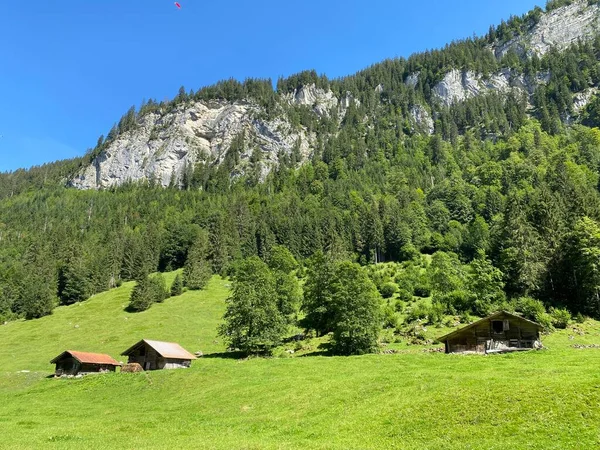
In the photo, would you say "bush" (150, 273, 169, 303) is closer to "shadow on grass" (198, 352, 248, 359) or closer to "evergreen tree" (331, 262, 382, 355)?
"shadow on grass" (198, 352, 248, 359)

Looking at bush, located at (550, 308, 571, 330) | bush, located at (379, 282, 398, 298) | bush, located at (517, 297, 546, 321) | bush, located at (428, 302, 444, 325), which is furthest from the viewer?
bush, located at (379, 282, 398, 298)

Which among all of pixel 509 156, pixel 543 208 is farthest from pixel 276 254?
pixel 509 156

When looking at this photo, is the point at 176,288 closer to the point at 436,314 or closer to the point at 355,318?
the point at 355,318

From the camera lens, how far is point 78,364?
52.1m

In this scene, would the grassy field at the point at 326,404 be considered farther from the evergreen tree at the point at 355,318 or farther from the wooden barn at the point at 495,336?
the evergreen tree at the point at 355,318

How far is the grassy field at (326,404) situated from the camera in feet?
60.8

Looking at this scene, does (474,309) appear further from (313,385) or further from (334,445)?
(334,445)

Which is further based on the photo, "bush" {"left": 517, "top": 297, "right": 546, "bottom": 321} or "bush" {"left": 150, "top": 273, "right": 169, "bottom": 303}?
"bush" {"left": 150, "top": 273, "right": 169, "bottom": 303}

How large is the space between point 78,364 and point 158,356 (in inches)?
410

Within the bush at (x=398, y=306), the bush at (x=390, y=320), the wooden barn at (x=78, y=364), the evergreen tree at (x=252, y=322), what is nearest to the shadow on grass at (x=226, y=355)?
the evergreen tree at (x=252, y=322)

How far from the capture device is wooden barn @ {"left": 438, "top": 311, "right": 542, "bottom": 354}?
48156 millimetres

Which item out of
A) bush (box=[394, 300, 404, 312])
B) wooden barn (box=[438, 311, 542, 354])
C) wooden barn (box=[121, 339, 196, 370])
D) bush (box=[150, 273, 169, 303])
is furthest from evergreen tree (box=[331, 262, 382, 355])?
bush (box=[150, 273, 169, 303])

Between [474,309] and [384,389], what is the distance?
159ft

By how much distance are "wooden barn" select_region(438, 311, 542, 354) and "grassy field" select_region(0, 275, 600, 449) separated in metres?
3.95
